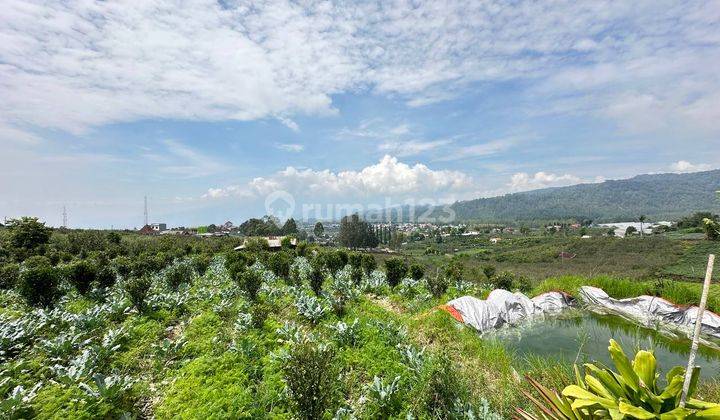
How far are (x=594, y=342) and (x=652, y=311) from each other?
139 inches

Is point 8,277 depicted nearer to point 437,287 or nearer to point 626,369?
point 437,287

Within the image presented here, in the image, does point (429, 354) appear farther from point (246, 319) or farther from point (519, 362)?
point (246, 319)

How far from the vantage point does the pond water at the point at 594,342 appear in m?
6.55

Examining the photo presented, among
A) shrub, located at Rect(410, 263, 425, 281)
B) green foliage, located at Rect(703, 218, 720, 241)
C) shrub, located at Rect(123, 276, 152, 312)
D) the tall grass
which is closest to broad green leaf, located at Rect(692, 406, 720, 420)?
green foliage, located at Rect(703, 218, 720, 241)

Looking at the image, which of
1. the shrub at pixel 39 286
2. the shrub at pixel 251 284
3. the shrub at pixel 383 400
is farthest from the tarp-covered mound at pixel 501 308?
the shrub at pixel 39 286

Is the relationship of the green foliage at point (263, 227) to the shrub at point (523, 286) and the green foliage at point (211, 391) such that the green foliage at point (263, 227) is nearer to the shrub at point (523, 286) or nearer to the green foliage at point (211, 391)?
the shrub at point (523, 286)

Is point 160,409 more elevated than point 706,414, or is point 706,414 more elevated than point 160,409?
point 706,414

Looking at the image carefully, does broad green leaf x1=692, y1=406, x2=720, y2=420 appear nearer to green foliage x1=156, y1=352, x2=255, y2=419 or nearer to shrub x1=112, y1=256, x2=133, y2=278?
green foliage x1=156, y1=352, x2=255, y2=419

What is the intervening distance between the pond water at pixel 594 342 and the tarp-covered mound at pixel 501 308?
319mm

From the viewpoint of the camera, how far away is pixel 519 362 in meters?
5.70

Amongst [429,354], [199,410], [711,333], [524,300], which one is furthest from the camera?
[524,300]

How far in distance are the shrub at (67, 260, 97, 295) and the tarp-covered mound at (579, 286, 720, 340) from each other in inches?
630

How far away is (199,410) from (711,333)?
11979 mm

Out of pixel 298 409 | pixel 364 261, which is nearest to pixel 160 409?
pixel 298 409
